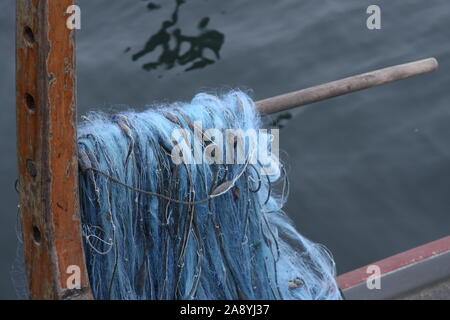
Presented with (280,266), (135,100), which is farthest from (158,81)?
(280,266)

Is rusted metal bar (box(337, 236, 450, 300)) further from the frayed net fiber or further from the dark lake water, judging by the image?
the dark lake water

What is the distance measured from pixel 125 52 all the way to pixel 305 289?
13.8 feet

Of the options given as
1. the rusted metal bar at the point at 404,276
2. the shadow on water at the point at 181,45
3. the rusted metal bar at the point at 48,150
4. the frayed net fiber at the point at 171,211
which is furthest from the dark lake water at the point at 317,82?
the rusted metal bar at the point at 48,150

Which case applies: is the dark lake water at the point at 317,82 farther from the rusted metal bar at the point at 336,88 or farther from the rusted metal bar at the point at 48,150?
the rusted metal bar at the point at 48,150

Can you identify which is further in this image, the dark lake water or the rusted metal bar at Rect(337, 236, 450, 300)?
the dark lake water

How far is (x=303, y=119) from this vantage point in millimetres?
6574

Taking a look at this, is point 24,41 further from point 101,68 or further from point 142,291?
point 101,68

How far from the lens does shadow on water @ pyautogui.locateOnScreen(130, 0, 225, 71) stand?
7.13m

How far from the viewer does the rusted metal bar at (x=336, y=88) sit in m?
3.21

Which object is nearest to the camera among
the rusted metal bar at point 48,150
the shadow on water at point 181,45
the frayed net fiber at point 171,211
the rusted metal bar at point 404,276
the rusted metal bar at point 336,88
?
the rusted metal bar at point 48,150

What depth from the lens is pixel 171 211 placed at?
10.2ft

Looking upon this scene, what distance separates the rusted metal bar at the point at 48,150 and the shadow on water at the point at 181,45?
4.47m

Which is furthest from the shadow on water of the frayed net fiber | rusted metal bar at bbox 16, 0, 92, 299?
rusted metal bar at bbox 16, 0, 92, 299

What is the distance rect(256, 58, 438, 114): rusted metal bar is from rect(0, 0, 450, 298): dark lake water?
239 centimetres
